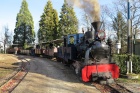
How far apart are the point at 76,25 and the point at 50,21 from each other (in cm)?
986

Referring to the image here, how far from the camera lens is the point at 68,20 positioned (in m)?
51.1

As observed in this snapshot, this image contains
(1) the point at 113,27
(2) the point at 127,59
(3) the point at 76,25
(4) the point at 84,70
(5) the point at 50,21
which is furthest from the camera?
(5) the point at 50,21

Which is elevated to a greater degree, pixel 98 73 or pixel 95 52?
pixel 95 52

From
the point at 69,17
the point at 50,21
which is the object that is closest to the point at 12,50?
the point at 50,21

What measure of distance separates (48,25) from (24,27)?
14695 mm

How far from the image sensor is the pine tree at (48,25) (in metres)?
57.4

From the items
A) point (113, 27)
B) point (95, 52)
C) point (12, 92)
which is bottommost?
point (12, 92)

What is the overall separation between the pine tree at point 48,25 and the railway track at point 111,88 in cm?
4433

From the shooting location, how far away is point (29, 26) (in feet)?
233

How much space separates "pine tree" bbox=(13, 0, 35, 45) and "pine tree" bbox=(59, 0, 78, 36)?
68.5 feet

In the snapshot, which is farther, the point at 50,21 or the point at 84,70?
the point at 50,21

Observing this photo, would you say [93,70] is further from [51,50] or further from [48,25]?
[48,25]

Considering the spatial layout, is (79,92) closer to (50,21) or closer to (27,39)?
(50,21)

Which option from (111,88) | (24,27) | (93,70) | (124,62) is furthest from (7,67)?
(24,27)
